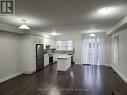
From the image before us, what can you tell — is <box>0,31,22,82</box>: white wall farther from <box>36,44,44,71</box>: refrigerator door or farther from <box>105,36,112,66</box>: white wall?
<box>105,36,112,66</box>: white wall

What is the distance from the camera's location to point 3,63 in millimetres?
5168

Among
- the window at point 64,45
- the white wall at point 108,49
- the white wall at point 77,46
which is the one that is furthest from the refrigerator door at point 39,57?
the white wall at point 108,49

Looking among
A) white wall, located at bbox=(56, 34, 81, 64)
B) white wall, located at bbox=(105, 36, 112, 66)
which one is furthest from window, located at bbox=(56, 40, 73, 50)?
A: white wall, located at bbox=(105, 36, 112, 66)

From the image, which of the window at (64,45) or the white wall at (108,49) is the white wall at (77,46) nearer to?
the window at (64,45)

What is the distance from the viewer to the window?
33.1ft

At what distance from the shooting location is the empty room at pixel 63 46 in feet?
9.83

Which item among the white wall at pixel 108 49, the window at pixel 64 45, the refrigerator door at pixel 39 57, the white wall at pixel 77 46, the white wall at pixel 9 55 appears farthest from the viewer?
the window at pixel 64 45

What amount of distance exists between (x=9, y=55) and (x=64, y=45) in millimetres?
5569

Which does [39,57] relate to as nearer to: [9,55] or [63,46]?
[9,55]

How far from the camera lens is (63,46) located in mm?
10430

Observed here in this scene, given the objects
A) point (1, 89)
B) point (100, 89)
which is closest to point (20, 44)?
point (1, 89)

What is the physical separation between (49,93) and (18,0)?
119 inches

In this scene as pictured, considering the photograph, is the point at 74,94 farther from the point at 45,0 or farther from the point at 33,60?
the point at 33,60

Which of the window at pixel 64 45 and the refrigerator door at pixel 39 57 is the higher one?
the window at pixel 64 45
